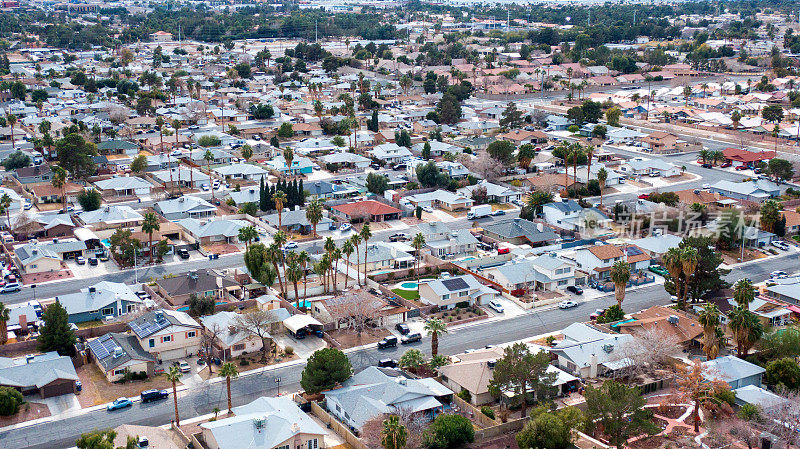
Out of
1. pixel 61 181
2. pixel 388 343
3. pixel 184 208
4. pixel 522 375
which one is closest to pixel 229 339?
pixel 388 343

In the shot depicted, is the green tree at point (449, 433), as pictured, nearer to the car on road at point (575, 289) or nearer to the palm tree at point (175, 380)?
the palm tree at point (175, 380)

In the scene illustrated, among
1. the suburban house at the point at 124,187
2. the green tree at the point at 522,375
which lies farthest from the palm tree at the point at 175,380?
the suburban house at the point at 124,187

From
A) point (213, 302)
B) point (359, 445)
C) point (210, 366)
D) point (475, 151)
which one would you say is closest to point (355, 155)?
point (475, 151)

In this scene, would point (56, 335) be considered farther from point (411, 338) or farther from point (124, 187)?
point (124, 187)

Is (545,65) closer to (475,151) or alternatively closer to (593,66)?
(593,66)

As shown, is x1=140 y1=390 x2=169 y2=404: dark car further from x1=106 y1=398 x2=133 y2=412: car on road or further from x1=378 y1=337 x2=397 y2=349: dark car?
x1=378 y1=337 x2=397 y2=349: dark car
